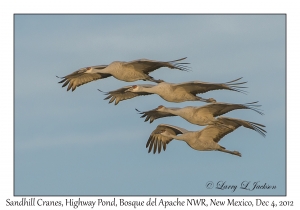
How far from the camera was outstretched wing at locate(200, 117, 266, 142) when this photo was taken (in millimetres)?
29567

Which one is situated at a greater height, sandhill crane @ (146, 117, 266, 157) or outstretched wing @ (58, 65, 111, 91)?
outstretched wing @ (58, 65, 111, 91)

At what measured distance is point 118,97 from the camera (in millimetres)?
32438

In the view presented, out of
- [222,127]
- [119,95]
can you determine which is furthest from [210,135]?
[119,95]

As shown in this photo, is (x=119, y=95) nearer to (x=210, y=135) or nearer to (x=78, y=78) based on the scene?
(x=78, y=78)

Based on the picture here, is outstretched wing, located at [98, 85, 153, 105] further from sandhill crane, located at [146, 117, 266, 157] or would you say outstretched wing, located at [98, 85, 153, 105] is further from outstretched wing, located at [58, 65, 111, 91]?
sandhill crane, located at [146, 117, 266, 157]

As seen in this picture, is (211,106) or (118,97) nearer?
(211,106)

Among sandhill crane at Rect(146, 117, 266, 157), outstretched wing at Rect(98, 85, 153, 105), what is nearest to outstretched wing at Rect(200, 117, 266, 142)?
sandhill crane at Rect(146, 117, 266, 157)

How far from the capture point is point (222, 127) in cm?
3012

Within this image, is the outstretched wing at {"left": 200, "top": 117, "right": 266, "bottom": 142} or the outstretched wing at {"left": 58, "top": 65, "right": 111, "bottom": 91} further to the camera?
the outstretched wing at {"left": 58, "top": 65, "right": 111, "bottom": 91}

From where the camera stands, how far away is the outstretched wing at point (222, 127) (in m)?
29.6

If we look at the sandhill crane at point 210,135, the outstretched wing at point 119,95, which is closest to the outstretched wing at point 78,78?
the outstretched wing at point 119,95
